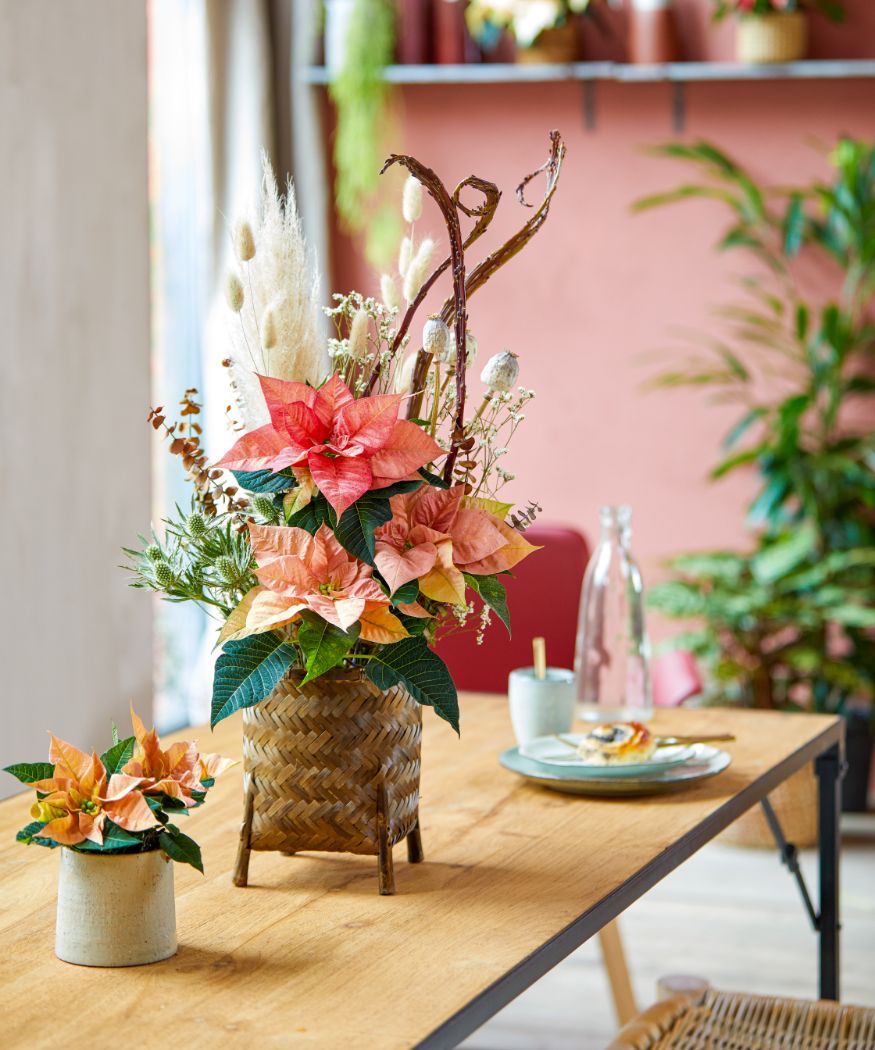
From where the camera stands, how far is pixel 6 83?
2.47 metres

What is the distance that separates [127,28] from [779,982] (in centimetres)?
220

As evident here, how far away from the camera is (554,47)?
13.3 feet

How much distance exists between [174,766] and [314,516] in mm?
219

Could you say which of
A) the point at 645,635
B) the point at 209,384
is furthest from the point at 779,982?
the point at 209,384

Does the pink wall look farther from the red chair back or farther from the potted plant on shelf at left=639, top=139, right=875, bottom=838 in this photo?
the red chair back

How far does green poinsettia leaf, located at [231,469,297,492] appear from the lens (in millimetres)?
1131

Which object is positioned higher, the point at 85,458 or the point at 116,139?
the point at 116,139

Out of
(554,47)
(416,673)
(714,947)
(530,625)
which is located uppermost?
(554,47)

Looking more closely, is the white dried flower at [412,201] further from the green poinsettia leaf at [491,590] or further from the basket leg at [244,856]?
the basket leg at [244,856]

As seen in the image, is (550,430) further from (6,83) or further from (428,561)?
(428,561)

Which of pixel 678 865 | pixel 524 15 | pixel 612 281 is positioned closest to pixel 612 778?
pixel 678 865

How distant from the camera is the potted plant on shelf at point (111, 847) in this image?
997mm

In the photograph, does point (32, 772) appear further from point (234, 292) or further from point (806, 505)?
point (806, 505)

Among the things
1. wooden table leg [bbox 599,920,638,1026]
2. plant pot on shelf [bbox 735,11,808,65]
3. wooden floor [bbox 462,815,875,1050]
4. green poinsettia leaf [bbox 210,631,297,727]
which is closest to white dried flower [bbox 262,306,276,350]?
green poinsettia leaf [bbox 210,631,297,727]
